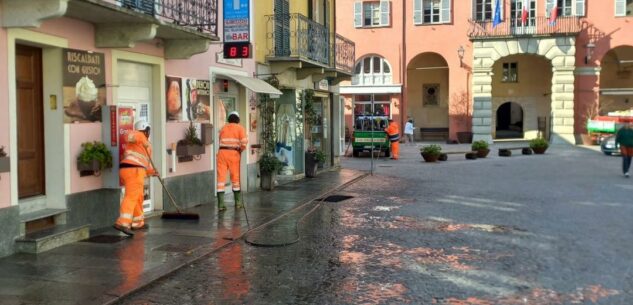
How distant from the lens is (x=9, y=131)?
7773 mm

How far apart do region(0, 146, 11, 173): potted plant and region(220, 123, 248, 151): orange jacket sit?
175 inches

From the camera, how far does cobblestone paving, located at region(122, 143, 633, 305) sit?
6.27 m

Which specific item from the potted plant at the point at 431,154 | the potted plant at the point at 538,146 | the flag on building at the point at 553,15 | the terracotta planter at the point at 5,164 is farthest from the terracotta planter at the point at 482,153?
the terracotta planter at the point at 5,164

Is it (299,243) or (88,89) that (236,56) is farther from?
(299,243)

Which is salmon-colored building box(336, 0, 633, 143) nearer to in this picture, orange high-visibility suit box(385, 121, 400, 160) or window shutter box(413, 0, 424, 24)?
window shutter box(413, 0, 424, 24)

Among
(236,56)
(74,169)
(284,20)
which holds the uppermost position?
(284,20)

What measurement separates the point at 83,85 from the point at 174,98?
251 cm

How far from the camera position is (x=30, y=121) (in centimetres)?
865

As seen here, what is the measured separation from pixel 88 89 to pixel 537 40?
31408 mm

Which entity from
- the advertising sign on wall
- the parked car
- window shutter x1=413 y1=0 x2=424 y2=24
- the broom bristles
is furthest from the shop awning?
window shutter x1=413 y1=0 x2=424 y2=24

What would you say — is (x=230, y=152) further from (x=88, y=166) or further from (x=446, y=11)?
(x=446, y=11)

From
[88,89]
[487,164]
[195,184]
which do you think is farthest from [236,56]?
[487,164]

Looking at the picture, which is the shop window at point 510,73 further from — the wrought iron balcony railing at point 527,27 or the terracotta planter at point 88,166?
the terracotta planter at point 88,166

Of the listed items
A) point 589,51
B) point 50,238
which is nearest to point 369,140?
point 589,51
